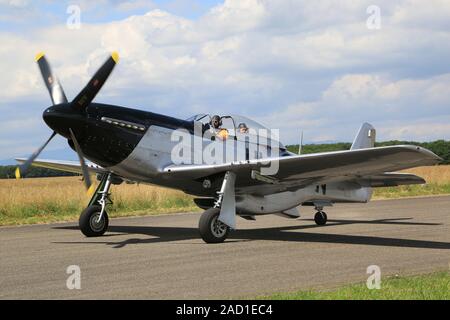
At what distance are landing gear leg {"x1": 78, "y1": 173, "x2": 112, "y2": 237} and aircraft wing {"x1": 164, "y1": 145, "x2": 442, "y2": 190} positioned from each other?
1.67 metres

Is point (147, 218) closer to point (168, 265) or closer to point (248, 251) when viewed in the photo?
point (248, 251)

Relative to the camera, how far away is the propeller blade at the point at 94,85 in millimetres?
11102

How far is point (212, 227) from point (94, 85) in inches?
130

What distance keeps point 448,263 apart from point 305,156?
10.1ft

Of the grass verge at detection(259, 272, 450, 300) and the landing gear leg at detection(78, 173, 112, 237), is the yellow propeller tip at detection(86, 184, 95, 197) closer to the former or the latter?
the landing gear leg at detection(78, 173, 112, 237)

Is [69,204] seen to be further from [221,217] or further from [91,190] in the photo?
[221,217]

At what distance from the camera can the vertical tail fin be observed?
53.7 ft

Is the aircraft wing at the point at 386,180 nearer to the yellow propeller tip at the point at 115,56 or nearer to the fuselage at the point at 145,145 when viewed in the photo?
the fuselage at the point at 145,145

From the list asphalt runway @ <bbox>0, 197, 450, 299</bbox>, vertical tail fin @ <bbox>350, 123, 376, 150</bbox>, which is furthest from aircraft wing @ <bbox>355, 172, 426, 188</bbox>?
vertical tail fin @ <bbox>350, 123, 376, 150</bbox>

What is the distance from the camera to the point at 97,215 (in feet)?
41.5

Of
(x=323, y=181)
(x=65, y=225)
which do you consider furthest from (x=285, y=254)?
(x=65, y=225)

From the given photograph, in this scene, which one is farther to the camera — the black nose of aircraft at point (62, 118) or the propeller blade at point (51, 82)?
the propeller blade at point (51, 82)

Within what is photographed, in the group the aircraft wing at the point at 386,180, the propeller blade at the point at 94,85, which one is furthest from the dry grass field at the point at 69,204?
the aircraft wing at the point at 386,180

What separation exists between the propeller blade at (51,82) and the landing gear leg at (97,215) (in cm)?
183
